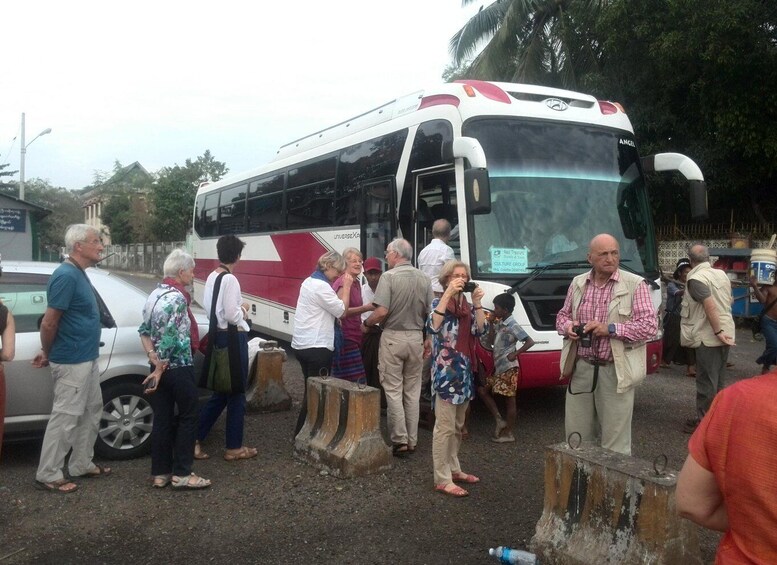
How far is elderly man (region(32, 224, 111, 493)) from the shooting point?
5094 mm

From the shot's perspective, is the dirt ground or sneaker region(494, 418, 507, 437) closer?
the dirt ground

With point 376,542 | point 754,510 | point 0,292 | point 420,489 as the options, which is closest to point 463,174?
point 420,489

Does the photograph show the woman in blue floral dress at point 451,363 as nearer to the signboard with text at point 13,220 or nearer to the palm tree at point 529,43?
the signboard with text at point 13,220

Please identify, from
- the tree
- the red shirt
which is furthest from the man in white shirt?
the tree

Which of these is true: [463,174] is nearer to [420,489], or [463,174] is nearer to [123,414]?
[420,489]

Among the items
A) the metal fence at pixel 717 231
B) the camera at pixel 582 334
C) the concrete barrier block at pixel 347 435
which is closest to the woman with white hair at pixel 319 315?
the concrete barrier block at pixel 347 435

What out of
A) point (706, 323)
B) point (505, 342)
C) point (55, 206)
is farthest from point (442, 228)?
point (55, 206)

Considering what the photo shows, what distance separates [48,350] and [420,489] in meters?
2.91

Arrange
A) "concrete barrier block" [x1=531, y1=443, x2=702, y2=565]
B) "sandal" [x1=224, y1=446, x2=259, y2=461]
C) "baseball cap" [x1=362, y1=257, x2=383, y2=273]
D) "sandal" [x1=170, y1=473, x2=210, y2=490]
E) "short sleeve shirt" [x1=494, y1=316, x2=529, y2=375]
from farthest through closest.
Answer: "baseball cap" [x1=362, y1=257, x2=383, y2=273], "short sleeve shirt" [x1=494, y1=316, x2=529, y2=375], "sandal" [x1=224, y1=446, x2=259, y2=461], "sandal" [x1=170, y1=473, x2=210, y2=490], "concrete barrier block" [x1=531, y1=443, x2=702, y2=565]

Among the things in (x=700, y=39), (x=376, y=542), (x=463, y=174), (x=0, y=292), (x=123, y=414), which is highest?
(x=700, y=39)

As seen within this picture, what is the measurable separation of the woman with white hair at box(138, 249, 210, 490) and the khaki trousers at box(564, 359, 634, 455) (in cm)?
274

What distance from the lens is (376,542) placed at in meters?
4.47

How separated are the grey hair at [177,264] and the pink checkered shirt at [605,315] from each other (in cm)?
278

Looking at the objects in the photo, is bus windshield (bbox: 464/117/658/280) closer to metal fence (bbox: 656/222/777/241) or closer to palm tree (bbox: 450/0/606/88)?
metal fence (bbox: 656/222/777/241)
